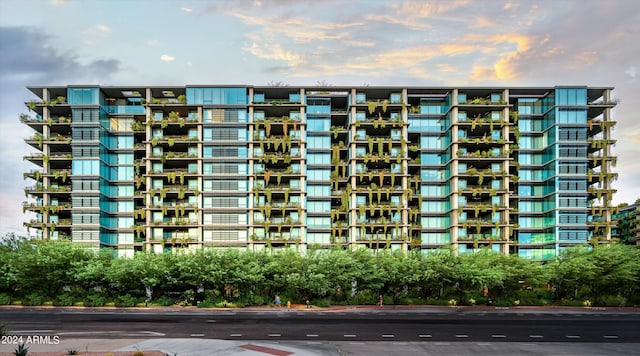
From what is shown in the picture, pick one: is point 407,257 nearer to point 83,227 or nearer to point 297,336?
point 297,336

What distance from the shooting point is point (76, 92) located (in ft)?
242

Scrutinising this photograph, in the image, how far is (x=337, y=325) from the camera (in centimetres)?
3384

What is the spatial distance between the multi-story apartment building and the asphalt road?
96.7 feet

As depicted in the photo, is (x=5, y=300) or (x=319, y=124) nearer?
(x=5, y=300)

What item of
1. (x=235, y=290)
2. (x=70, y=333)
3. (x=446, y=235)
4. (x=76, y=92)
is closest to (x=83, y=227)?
(x=76, y=92)

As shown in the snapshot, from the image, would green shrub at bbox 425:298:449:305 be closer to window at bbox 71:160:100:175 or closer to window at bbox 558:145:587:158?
window at bbox 558:145:587:158

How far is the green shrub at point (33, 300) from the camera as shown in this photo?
156 ft

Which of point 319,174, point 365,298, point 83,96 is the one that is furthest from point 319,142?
point 83,96

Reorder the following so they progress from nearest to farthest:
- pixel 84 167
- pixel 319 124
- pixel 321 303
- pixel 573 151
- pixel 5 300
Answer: pixel 5 300, pixel 321 303, pixel 84 167, pixel 573 151, pixel 319 124

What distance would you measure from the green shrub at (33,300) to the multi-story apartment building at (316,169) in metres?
24.2

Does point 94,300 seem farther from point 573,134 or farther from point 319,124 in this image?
point 573,134

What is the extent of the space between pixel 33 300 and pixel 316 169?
148ft

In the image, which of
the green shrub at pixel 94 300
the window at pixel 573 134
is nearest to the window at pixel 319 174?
the green shrub at pixel 94 300

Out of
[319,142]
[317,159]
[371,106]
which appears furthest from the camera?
[319,142]
